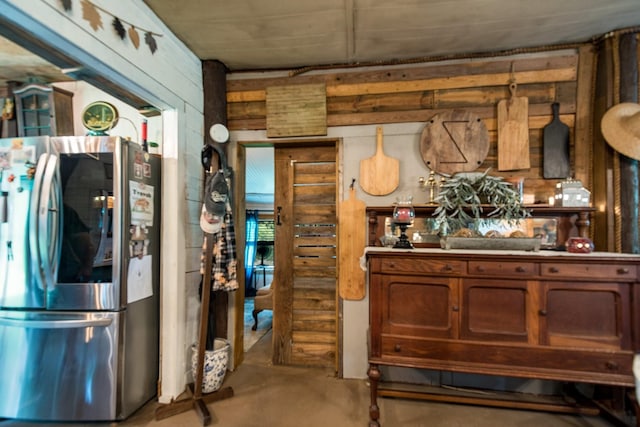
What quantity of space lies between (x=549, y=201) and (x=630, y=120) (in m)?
0.70

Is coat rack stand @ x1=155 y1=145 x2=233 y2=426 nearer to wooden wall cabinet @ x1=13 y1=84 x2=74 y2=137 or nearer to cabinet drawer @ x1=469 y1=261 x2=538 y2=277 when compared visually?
wooden wall cabinet @ x1=13 y1=84 x2=74 y2=137

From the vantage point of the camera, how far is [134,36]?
1661 mm

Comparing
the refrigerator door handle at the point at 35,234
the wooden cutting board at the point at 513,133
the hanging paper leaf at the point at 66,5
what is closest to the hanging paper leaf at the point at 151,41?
the hanging paper leaf at the point at 66,5

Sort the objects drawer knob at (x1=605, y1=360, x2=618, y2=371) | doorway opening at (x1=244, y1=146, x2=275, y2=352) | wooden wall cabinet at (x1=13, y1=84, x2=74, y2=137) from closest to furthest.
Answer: drawer knob at (x1=605, y1=360, x2=618, y2=371) < wooden wall cabinet at (x1=13, y1=84, x2=74, y2=137) < doorway opening at (x1=244, y1=146, x2=275, y2=352)

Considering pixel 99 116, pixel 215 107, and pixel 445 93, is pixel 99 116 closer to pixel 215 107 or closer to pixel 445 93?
pixel 215 107

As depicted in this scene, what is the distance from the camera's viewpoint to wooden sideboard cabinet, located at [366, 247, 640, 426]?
1497 millimetres

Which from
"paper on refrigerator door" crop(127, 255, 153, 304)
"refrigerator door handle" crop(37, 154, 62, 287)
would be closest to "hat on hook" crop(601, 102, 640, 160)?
"paper on refrigerator door" crop(127, 255, 153, 304)

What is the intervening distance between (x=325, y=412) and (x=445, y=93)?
263 cm

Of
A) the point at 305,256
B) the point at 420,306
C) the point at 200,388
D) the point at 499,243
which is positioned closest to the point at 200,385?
the point at 200,388

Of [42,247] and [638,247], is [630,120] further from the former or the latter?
[42,247]

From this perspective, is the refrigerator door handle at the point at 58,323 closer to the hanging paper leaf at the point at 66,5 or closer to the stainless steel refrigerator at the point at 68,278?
the stainless steel refrigerator at the point at 68,278

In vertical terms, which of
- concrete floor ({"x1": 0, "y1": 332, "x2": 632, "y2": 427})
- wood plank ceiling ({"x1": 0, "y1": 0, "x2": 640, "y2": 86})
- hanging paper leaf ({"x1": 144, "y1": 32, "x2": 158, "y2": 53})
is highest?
wood plank ceiling ({"x1": 0, "y1": 0, "x2": 640, "y2": 86})

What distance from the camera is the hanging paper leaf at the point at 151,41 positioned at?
1.75 metres

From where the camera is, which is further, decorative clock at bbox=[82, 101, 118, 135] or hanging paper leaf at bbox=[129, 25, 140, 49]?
decorative clock at bbox=[82, 101, 118, 135]
